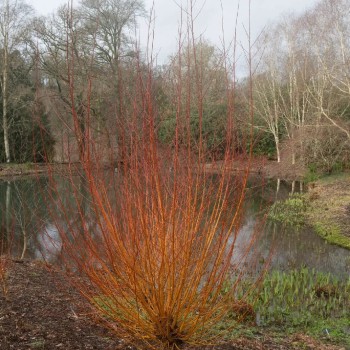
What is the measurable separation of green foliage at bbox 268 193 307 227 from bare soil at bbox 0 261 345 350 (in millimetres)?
7396

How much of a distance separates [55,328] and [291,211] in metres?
10.1

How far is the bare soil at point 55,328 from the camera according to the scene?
3.61m

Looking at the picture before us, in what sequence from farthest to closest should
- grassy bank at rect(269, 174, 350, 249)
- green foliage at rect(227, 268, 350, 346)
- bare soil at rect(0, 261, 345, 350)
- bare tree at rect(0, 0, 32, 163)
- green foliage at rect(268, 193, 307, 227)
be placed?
bare tree at rect(0, 0, 32, 163) → green foliage at rect(268, 193, 307, 227) → grassy bank at rect(269, 174, 350, 249) → green foliage at rect(227, 268, 350, 346) → bare soil at rect(0, 261, 345, 350)

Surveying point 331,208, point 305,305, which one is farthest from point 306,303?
point 331,208

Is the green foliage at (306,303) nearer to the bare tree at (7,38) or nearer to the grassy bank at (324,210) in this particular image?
the grassy bank at (324,210)

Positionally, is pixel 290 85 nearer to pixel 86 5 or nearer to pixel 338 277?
pixel 86 5

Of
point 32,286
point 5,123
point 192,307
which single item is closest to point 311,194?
point 32,286

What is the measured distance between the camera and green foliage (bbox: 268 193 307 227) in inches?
464

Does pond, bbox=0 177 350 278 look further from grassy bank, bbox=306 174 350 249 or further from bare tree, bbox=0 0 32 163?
bare tree, bbox=0 0 32 163

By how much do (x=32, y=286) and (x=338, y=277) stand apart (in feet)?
16.4

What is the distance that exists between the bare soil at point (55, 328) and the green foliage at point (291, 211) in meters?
7.40

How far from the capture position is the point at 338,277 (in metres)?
6.99

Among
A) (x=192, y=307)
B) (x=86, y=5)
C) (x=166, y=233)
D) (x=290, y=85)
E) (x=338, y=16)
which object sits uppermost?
(x=86, y=5)

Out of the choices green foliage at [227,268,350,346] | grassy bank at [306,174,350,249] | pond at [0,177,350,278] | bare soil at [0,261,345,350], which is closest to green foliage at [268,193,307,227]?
grassy bank at [306,174,350,249]
